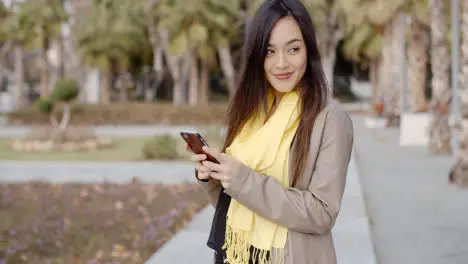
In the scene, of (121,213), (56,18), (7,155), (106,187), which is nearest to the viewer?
(121,213)

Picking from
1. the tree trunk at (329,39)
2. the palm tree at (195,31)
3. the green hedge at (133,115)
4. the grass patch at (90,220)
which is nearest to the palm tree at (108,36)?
the palm tree at (195,31)

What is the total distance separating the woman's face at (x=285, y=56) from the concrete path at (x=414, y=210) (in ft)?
12.9

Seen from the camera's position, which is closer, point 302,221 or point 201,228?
point 302,221

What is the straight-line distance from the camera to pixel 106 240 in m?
7.08

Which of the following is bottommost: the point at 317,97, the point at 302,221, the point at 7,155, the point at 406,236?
the point at 7,155

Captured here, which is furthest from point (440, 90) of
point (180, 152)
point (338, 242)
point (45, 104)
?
point (45, 104)

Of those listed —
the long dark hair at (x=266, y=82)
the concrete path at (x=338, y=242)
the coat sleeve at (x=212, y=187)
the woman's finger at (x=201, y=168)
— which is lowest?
the concrete path at (x=338, y=242)

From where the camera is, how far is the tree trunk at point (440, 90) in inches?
558

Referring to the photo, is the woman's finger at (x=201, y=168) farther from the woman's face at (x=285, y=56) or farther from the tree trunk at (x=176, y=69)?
the tree trunk at (x=176, y=69)

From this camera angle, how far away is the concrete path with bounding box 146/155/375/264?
17.5 ft

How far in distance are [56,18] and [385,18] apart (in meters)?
20.5

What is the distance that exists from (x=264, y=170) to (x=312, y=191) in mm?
167

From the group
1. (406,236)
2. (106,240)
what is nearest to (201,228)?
(106,240)

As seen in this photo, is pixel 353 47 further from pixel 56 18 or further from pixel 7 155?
pixel 7 155
